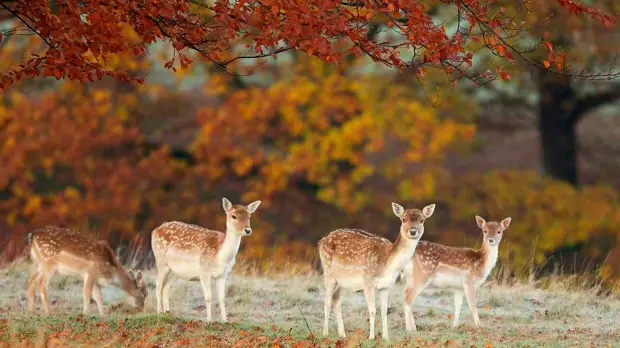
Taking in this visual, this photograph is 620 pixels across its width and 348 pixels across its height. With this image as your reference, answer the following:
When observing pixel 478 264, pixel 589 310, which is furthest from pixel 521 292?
pixel 478 264

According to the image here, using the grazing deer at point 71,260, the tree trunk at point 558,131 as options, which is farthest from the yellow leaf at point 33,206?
the grazing deer at point 71,260

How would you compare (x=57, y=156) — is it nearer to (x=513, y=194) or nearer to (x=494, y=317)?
(x=513, y=194)

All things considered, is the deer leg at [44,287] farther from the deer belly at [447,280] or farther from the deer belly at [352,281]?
the deer belly at [447,280]

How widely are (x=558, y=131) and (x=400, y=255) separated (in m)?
17.7

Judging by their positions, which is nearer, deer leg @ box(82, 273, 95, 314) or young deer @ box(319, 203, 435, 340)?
young deer @ box(319, 203, 435, 340)

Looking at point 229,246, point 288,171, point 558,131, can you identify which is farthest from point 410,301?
point 558,131

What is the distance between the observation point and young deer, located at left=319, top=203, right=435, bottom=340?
11.4 meters

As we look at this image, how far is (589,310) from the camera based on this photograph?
14438 millimetres

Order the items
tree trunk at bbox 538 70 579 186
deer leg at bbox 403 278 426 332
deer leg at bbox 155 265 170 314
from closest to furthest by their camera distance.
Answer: deer leg at bbox 403 278 426 332
deer leg at bbox 155 265 170 314
tree trunk at bbox 538 70 579 186

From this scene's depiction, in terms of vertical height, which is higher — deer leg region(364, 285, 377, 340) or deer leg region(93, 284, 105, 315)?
deer leg region(364, 285, 377, 340)

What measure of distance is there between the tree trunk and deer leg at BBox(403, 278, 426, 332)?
1568 cm

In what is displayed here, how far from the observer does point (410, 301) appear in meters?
12.5

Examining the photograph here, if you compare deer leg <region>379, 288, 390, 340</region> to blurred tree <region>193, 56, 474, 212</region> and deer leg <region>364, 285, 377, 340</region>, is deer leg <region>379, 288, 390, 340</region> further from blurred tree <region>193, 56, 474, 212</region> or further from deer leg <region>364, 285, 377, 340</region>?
blurred tree <region>193, 56, 474, 212</region>

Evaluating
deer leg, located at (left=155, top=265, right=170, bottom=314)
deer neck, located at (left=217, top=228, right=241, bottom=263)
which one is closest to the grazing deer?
deer leg, located at (left=155, top=265, right=170, bottom=314)
